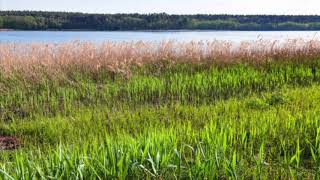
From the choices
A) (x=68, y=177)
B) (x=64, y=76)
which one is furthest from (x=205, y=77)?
(x=68, y=177)

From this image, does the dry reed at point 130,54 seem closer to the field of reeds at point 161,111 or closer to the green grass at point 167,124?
the field of reeds at point 161,111

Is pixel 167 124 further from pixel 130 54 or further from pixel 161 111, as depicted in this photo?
pixel 130 54

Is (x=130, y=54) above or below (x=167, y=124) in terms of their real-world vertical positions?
above

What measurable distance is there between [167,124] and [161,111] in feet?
2.65

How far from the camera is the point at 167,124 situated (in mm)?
6688

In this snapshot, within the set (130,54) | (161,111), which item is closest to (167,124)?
(161,111)

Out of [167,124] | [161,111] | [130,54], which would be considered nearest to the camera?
[167,124]

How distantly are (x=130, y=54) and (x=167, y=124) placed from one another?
6303mm

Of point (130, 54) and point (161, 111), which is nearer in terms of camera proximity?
point (161, 111)

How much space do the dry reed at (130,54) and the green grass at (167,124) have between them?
436 mm

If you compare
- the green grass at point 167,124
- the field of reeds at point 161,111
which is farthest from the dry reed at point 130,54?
the green grass at point 167,124

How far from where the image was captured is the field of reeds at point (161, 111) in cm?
427

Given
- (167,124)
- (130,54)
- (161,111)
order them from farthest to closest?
(130,54) → (161,111) → (167,124)

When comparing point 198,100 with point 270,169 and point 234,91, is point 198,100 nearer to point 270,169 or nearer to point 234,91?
point 234,91
